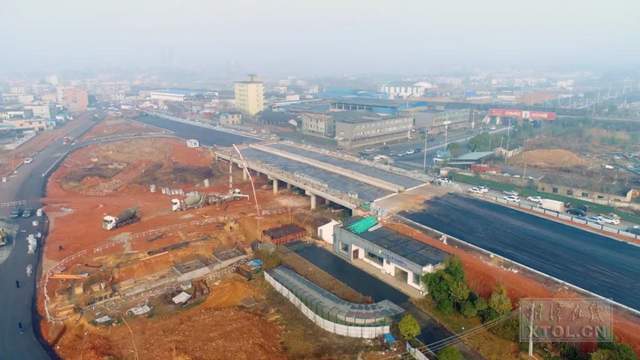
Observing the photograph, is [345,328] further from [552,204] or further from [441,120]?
[441,120]

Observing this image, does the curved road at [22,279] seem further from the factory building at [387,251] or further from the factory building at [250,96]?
the factory building at [250,96]

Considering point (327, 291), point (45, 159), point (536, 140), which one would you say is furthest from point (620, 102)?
point (45, 159)

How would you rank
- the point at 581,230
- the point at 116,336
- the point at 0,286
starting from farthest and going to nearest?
the point at 581,230, the point at 0,286, the point at 116,336

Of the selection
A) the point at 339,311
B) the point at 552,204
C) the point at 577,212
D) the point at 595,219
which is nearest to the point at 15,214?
the point at 339,311

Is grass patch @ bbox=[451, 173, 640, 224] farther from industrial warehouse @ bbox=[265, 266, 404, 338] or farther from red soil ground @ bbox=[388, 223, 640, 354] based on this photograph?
industrial warehouse @ bbox=[265, 266, 404, 338]

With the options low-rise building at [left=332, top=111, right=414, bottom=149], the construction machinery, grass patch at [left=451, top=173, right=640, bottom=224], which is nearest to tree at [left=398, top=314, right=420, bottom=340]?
grass patch at [left=451, top=173, right=640, bottom=224]

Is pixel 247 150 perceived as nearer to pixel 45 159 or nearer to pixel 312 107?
pixel 45 159
